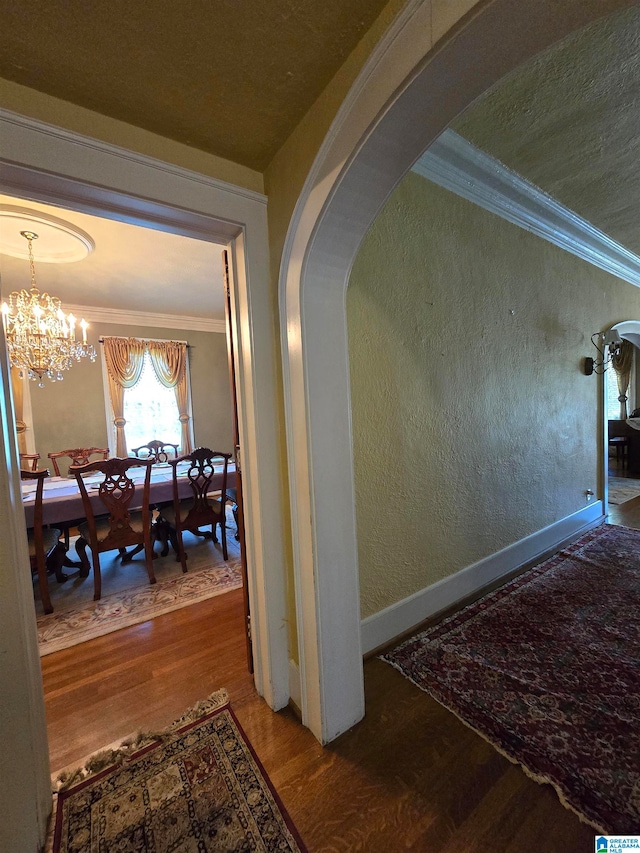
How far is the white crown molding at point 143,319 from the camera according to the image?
4.57m

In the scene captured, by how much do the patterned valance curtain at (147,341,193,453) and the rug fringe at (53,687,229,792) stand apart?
436 cm

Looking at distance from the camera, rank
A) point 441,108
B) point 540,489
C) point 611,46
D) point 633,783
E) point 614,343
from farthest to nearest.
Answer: point 614,343, point 540,489, point 611,46, point 633,783, point 441,108

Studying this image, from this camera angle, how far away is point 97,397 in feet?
15.6

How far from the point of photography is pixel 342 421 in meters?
1.29

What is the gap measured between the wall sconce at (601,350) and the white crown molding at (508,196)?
714 millimetres

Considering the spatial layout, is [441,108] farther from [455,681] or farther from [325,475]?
[455,681]

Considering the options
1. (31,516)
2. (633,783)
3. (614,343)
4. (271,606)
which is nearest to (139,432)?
(31,516)

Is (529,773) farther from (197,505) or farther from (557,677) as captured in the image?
(197,505)

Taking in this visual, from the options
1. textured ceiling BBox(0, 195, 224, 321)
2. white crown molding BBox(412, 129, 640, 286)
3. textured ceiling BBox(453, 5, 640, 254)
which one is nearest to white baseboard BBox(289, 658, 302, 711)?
white crown molding BBox(412, 129, 640, 286)

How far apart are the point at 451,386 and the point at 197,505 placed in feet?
7.78

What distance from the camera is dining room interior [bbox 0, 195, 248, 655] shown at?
2.38 metres

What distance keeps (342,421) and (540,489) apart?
92.1 inches

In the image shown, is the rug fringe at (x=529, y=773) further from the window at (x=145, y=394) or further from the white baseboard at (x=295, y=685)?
the window at (x=145, y=394)

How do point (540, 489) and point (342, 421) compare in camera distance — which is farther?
point (540, 489)
